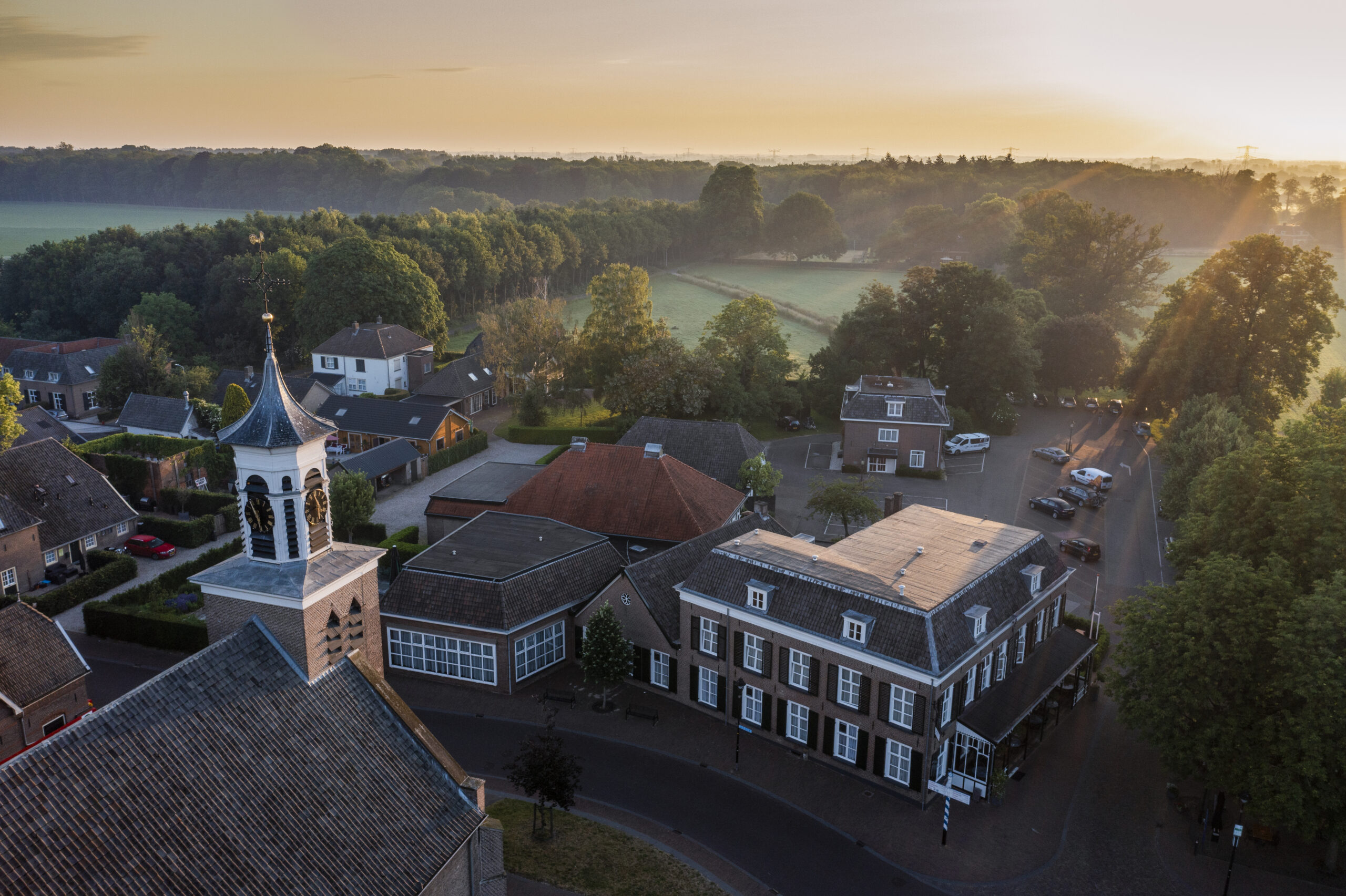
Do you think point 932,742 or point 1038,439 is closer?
point 932,742

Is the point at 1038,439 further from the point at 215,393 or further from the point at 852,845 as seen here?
the point at 215,393

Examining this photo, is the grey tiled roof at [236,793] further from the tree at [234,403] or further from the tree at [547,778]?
the tree at [234,403]

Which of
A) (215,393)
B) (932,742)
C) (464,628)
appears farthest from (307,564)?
(215,393)

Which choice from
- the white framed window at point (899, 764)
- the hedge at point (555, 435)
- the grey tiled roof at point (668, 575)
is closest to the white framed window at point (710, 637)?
the grey tiled roof at point (668, 575)

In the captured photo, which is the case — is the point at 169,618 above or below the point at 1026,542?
below

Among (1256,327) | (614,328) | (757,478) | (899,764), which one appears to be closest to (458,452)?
(614,328)

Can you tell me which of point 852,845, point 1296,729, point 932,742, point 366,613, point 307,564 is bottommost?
point 852,845

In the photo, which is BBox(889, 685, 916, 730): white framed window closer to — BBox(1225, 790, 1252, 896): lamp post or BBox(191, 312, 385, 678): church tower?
BBox(1225, 790, 1252, 896): lamp post
